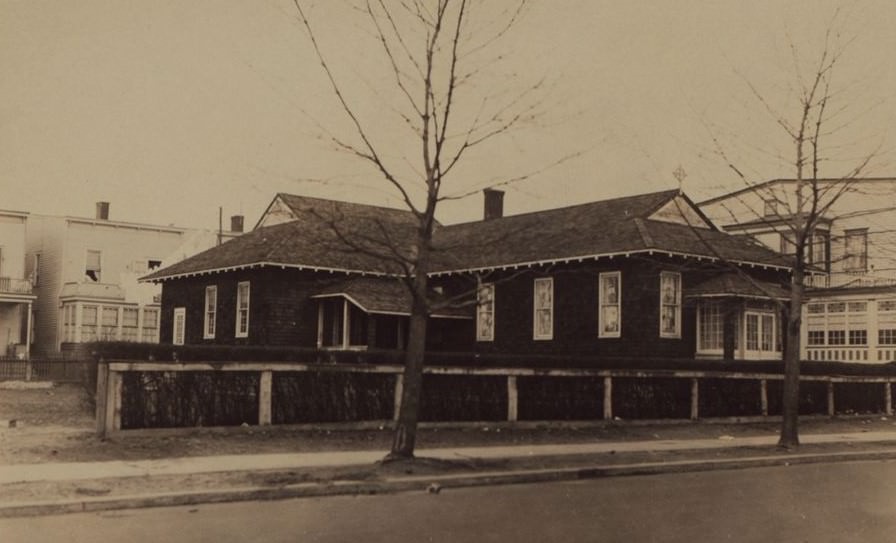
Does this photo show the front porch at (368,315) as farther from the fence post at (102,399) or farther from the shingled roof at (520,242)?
the fence post at (102,399)

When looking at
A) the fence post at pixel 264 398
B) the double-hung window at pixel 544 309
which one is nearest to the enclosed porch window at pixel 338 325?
the double-hung window at pixel 544 309

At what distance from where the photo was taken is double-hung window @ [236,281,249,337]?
30438 mm

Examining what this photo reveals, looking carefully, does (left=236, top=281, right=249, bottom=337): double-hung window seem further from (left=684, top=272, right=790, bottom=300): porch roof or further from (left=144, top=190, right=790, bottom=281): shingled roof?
(left=684, top=272, right=790, bottom=300): porch roof

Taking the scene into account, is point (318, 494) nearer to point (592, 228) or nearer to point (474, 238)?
point (592, 228)

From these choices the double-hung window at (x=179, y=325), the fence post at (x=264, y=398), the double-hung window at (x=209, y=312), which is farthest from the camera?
the double-hung window at (x=179, y=325)

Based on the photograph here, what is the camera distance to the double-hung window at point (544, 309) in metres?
28.4

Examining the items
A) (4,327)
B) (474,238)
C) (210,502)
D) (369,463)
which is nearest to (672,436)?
(369,463)

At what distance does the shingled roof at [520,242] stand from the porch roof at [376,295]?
0.53m

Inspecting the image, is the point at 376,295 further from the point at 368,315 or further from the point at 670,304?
the point at 670,304

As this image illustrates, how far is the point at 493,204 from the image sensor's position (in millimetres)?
37281

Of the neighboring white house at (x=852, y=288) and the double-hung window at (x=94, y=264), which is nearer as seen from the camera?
the neighboring white house at (x=852, y=288)

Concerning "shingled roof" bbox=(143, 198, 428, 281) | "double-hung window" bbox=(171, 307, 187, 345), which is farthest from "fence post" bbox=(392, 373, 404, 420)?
"double-hung window" bbox=(171, 307, 187, 345)

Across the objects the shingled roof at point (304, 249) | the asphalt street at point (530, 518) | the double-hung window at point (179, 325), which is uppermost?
the shingled roof at point (304, 249)

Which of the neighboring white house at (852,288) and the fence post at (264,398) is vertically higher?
the neighboring white house at (852,288)
